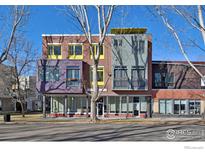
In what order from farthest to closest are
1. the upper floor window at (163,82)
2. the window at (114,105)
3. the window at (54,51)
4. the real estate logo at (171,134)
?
the upper floor window at (163,82), the window at (114,105), the window at (54,51), the real estate logo at (171,134)

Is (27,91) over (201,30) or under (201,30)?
under

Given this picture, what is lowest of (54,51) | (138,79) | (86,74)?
(138,79)

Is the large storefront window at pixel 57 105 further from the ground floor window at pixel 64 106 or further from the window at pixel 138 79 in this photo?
the window at pixel 138 79

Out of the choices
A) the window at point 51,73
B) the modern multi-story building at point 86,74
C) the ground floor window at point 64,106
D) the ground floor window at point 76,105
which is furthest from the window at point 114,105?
the window at point 51,73

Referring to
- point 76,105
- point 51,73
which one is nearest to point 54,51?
point 51,73

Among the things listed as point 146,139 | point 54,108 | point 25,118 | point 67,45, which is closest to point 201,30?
point 67,45

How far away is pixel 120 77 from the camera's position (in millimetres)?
16516

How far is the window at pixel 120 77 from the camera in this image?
50.8 ft

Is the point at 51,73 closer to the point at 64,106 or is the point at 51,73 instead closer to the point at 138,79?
the point at 64,106

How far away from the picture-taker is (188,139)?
4461 mm

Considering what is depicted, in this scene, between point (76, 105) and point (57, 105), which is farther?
point (76, 105)
